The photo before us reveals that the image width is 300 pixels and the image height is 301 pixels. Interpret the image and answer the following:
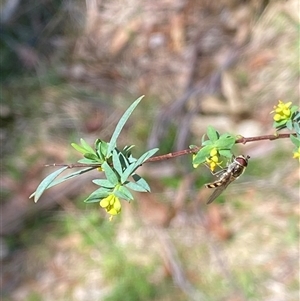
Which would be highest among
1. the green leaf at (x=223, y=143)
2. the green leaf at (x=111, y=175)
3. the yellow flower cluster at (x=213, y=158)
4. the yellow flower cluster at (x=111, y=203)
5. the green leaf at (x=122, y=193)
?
the green leaf at (x=223, y=143)

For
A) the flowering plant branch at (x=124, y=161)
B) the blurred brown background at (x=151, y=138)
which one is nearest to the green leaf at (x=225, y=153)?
the flowering plant branch at (x=124, y=161)

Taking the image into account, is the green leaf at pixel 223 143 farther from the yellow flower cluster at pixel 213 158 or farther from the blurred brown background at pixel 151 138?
the blurred brown background at pixel 151 138

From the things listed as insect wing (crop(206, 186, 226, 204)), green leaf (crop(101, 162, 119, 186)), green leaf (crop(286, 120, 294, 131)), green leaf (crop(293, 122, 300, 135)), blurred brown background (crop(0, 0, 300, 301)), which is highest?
green leaf (crop(293, 122, 300, 135))

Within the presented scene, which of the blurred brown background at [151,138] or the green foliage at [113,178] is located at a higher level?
the green foliage at [113,178]

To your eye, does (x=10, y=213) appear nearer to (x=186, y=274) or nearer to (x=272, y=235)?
(x=186, y=274)

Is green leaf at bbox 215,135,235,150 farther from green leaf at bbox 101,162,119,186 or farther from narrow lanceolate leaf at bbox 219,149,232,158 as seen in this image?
green leaf at bbox 101,162,119,186

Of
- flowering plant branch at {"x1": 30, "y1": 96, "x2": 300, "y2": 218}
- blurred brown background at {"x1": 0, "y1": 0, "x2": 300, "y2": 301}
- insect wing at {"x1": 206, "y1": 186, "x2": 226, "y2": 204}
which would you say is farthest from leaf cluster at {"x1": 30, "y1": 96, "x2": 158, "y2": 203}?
blurred brown background at {"x1": 0, "y1": 0, "x2": 300, "y2": 301}

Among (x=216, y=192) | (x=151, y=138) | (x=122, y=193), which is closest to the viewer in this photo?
(x=122, y=193)

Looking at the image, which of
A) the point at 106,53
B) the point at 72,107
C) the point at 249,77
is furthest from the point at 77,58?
the point at 249,77

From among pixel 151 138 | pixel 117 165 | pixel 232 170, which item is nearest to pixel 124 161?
pixel 117 165

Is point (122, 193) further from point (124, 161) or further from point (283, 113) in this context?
point (283, 113)
